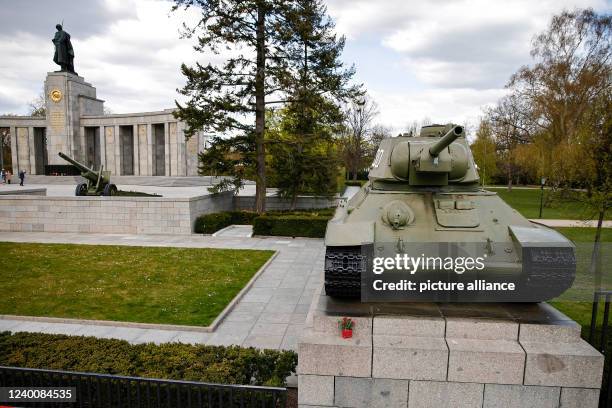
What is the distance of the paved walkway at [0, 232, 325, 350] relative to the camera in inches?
290

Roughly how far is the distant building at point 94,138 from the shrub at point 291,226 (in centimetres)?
2690

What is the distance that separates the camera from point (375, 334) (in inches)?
192

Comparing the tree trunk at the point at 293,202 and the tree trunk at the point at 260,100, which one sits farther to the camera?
the tree trunk at the point at 293,202

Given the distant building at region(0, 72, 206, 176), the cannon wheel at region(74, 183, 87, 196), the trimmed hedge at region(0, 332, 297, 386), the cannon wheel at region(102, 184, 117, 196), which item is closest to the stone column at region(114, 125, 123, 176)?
the distant building at region(0, 72, 206, 176)

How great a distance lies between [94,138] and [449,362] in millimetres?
51425

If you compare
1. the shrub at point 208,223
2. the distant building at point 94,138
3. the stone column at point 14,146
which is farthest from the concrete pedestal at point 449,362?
the stone column at point 14,146

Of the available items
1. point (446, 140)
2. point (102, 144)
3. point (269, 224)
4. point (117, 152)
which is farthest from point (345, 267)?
point (102, 144)

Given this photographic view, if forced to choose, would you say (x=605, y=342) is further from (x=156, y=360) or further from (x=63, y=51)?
(x=63, y=51)

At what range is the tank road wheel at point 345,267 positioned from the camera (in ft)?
15.6

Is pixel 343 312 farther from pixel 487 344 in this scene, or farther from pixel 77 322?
pixel 77 322

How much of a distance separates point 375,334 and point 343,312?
0.47 m

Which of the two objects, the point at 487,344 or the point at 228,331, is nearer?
the point at 487,344

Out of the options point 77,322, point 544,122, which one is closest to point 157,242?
point 77,322

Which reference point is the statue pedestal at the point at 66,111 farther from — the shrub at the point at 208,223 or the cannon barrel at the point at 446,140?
the cannon barrel at the point at 446,140
